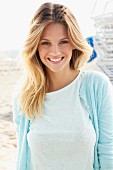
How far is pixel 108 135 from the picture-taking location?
1796 millimetres

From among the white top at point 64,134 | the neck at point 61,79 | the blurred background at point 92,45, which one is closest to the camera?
the white top at point 64,134

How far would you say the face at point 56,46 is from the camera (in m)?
1.78

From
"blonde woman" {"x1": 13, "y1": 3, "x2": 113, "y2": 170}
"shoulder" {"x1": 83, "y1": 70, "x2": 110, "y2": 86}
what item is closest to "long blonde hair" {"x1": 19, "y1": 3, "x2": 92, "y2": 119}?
"blonde woman" {"x1": 13, "y1": 3, "x2": 113, "y2": 170}

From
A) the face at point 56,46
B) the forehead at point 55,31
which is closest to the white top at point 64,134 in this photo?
the face at point 56,46

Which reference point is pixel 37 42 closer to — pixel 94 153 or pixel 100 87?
pixel 100 87

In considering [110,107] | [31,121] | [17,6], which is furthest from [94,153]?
[17,6]

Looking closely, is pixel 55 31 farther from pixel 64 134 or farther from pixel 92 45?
pixel 92 45

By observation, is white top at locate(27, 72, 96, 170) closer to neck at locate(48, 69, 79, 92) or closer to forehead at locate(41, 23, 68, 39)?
neck at locate(48, 69, 79, 92)

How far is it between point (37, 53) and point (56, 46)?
0.21 m

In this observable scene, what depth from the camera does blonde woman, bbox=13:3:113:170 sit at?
5.81 ft

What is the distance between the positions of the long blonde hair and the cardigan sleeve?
0.77 ft

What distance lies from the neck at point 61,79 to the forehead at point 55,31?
246 mm

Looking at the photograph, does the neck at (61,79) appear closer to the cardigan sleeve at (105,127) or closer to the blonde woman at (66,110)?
the blonde woman at (66,110)

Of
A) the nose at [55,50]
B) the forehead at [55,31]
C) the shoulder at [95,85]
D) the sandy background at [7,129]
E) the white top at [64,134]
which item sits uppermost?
the forehead at [55,31]
